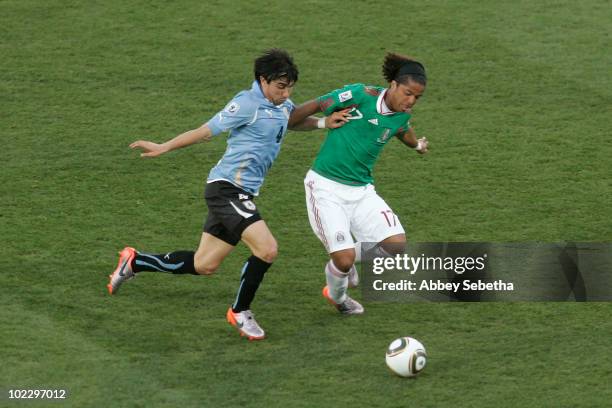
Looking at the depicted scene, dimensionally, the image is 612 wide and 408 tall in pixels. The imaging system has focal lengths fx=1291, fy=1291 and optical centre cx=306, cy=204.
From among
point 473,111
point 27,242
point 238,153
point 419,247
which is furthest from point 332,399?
point 473,111

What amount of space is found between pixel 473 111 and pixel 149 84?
3.73m

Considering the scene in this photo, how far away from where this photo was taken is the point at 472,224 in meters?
12.0

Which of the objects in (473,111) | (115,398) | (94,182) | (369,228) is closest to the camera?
(115,398)

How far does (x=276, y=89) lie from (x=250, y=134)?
400mm

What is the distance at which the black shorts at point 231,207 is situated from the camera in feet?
32.1

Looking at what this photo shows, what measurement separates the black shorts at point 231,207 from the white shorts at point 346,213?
586mm

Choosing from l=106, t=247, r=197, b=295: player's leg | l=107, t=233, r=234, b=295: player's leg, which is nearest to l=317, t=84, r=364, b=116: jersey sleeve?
l=107, t=233, r=234, b=295: player's leg

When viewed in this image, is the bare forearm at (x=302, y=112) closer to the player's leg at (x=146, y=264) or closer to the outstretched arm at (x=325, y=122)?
the outstretched arm at (x=325, y=122)

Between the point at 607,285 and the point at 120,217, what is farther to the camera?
the point at 120,217

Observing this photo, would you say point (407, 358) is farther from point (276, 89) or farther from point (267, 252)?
point (276, 89)

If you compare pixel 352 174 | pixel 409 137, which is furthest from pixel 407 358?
pixel 409 137

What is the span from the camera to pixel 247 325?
32.4ft

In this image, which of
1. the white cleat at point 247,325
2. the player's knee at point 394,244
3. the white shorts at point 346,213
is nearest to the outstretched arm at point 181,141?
the white shorts at point 346,213

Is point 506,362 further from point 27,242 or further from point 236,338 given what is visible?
point 27,242
